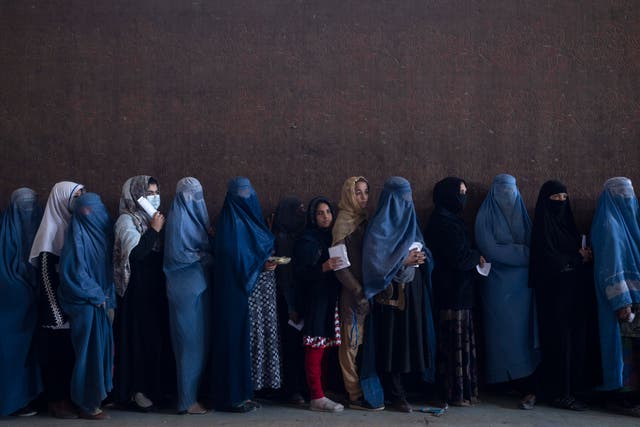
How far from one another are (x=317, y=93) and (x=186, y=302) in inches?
78.1

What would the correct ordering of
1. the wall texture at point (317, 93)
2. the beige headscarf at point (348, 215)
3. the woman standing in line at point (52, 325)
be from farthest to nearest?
the wall texture at point (317, 93) < the beige headscarf at point (348, 215) < the woman standing in line at point (52, 325)

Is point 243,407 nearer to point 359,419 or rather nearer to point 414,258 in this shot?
point 359,419

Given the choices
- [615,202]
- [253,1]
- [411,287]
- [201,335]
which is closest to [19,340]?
[201,335]

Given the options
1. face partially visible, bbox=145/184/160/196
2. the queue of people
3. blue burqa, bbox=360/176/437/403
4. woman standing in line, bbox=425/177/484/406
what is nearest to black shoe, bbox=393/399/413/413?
the queue of people

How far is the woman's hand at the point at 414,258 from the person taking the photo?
15.1 ft

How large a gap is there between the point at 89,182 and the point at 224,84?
132cm

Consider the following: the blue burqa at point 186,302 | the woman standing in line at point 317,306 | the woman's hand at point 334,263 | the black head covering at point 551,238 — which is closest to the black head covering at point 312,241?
the woman standing in line at point 317,306

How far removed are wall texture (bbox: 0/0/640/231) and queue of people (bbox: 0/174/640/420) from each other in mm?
620

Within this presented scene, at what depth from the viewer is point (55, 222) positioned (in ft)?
15.3

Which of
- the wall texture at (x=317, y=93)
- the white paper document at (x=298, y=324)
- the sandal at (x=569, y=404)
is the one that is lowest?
the sandal at (x=569, y=404)

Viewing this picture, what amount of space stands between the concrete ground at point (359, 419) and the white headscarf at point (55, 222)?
115cm

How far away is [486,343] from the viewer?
4.95 m

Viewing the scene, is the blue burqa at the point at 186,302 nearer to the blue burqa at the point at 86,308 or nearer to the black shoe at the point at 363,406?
the blue burqa at the point at 86,308

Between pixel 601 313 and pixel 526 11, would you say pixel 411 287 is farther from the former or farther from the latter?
pixel 526 11
